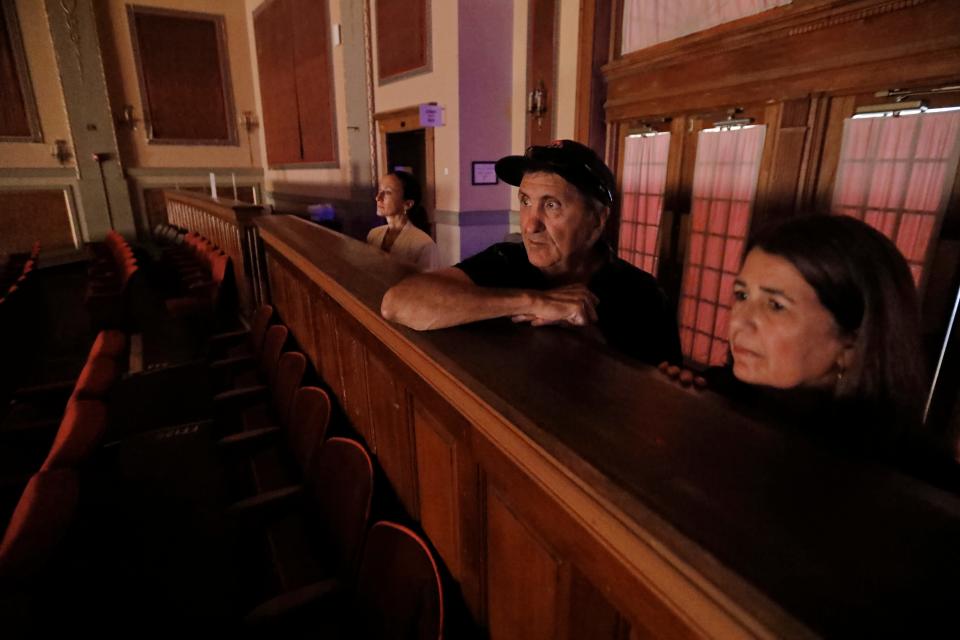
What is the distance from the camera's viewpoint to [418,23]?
642cm

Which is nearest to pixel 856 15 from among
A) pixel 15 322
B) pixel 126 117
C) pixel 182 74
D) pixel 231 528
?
pixel 231 528

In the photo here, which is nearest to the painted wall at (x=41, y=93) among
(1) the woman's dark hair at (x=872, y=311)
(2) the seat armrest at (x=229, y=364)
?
(2) the seat armrest at (x=229, y=364)

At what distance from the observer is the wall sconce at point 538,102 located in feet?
16.9

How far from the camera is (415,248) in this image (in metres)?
2.74

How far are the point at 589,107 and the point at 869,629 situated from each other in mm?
4641

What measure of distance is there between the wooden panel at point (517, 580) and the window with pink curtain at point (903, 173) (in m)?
2.84

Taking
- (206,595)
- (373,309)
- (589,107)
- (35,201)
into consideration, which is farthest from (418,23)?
(35,201)

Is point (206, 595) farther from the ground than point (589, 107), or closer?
closer

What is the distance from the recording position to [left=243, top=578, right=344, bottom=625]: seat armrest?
1.27m

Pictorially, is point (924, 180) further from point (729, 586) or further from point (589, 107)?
point (729, 586)

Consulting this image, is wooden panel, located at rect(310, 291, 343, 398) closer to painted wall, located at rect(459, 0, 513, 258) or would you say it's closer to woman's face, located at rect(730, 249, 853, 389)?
woman's face, located at rect(730, 249, 853, 389)

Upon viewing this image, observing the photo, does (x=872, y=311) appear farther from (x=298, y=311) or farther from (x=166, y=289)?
(x=166, y=289)

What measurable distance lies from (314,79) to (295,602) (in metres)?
9.26

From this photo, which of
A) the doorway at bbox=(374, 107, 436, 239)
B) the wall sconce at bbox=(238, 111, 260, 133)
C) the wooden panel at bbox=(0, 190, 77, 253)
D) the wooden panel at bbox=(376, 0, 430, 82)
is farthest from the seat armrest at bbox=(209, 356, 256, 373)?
the wall sconce at bbox=(238, 111, 260, 133)
